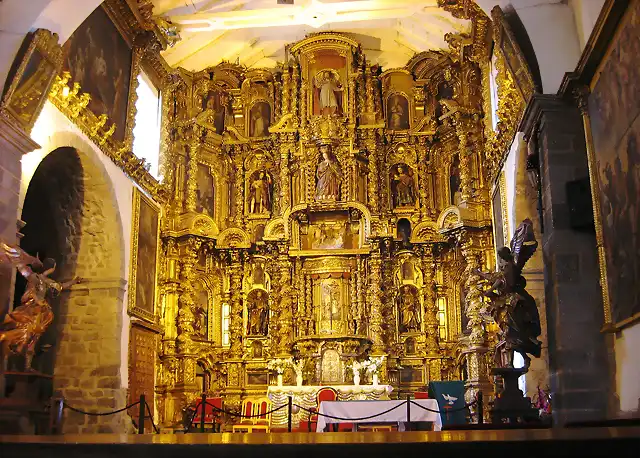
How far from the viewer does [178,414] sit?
53.1 ft

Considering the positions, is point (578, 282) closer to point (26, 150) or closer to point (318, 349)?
point (26, 150)

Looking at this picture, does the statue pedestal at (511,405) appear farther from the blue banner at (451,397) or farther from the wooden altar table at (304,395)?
the wooden altar table at (304,395)

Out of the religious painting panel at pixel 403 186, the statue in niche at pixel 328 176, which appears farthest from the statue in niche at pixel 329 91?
the religious painting panel at pixel 403 186

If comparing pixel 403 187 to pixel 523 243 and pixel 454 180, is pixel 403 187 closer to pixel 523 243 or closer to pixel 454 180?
pixel 454 180

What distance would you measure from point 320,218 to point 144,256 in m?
4.75

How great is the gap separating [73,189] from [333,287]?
22.2ft

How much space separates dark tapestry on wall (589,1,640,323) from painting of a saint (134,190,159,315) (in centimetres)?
1037

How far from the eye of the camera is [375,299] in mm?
17453

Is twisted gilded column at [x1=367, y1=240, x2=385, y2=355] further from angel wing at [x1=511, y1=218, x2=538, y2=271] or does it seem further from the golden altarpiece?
angel wing at [x1=511, y1=218, x2=538, y2=271]

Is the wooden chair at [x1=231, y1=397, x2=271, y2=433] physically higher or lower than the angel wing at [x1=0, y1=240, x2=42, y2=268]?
lower

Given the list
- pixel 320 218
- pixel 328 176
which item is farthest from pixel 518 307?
pixel 328 176

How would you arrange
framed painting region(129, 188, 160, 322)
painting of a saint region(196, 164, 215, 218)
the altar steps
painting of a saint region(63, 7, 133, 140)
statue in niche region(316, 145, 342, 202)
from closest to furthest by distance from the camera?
1. the altar steps
2. painting of a saint region(63, 7, 133, 140)
3. framed painting region(129, 188, 160, 322)
4. statue in niche region(316, 145, 342, 202)
5. painting of a saint region(196, 164, 215, 218)

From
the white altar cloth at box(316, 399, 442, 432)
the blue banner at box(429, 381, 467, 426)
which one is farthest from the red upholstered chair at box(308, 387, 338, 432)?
the blue banner at box(429, 381, 467, 426)

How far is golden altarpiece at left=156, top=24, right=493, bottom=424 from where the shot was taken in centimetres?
1709
